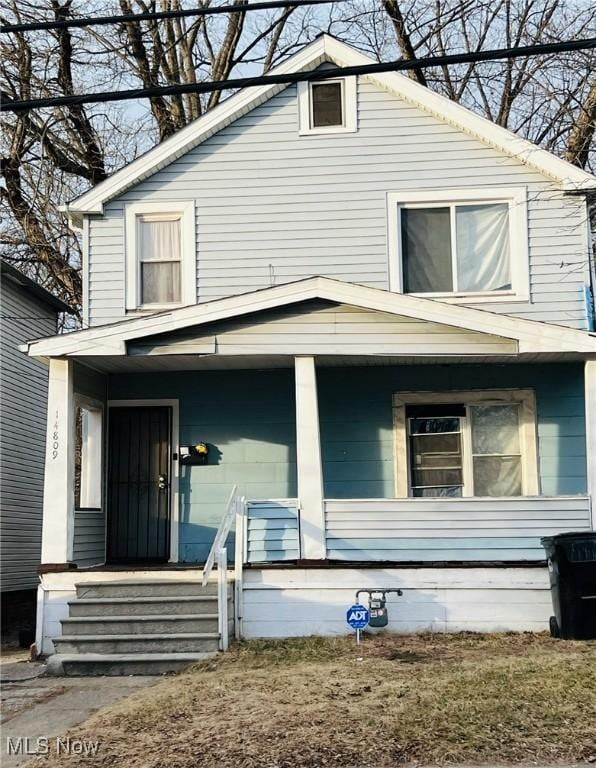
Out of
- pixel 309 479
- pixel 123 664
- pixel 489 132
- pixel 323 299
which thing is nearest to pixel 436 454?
pixel 309 479

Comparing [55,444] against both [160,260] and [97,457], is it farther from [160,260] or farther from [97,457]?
[160,260]

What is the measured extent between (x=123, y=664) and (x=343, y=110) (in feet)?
25.6

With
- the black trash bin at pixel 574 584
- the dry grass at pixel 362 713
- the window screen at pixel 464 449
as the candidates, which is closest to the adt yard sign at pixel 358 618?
the dry grass at pixel 362 713

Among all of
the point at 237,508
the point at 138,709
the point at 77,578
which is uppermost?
the point at 237,508

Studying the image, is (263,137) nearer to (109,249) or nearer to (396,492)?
(109,249)

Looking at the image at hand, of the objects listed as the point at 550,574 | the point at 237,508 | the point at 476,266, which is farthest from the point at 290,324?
the point at 550,574

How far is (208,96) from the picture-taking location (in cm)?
2417

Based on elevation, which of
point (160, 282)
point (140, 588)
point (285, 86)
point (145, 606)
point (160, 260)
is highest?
point (285, 86)

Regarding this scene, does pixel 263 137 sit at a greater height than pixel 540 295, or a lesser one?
greater

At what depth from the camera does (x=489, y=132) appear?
12766 millimetres

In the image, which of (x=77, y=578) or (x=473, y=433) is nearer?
(x=77, y=578)

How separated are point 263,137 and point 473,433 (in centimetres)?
489

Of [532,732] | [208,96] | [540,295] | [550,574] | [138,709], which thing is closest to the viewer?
[532,732]
